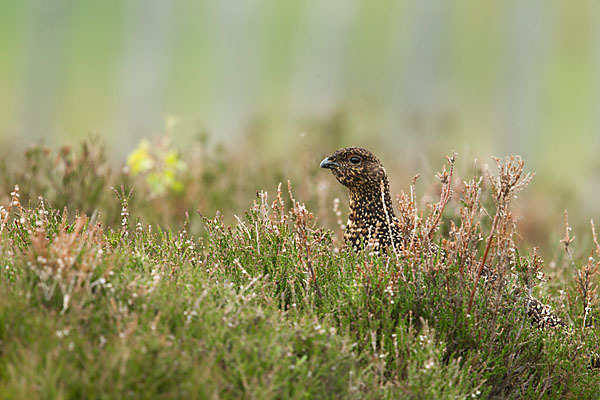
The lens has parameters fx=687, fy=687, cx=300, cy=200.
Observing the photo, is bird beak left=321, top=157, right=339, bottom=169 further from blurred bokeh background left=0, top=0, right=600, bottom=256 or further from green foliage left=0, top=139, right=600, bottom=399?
blurred bokeh background left=0, top=0, right=600, bottom=256

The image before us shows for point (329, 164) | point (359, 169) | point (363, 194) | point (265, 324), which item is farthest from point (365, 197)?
point (265, 324)

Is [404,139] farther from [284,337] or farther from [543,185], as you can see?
[284,337]

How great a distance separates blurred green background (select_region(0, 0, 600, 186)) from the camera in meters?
16.5

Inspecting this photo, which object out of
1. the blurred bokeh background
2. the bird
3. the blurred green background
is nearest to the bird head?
the bird

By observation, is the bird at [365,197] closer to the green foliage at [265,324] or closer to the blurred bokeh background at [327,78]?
the green foliage at [265,324]

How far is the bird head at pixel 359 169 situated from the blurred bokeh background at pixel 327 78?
217cm

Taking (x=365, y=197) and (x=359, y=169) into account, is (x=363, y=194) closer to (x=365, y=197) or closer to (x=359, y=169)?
(x=365, y=197)

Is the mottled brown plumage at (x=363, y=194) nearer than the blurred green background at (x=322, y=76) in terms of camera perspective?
Yes

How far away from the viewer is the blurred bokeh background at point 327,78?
1469 cm

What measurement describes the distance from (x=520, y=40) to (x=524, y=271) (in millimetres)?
15311

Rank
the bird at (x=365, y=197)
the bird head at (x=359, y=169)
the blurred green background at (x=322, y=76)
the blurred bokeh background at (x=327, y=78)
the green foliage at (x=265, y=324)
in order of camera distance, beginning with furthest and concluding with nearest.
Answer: the blurred green background at (x=322, y=76), the blurred bokeh background at (x=327, y=78), the bird head at (x=359, y=169), the bird at (x=365, y=197), the green foliage at (x=265, y=324)

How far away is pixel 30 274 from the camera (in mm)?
2867

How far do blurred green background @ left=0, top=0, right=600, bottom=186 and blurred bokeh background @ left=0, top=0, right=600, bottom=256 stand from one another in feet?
0.23

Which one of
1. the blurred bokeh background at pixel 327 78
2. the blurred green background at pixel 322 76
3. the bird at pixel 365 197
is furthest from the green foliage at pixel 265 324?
the blurred bokeh background at pixel 327 78
